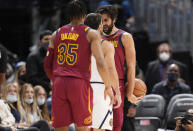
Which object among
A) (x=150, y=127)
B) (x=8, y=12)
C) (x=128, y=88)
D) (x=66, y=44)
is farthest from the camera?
(x=8, y=12)

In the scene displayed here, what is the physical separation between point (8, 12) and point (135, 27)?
15.8ft

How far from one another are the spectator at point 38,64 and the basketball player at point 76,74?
4169 mm

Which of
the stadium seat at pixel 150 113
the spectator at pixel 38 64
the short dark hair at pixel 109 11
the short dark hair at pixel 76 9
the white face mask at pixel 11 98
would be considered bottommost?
the stadium seat at pixel 150 113

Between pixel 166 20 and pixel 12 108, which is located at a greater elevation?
pixel 166 20

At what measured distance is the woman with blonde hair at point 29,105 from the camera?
355 inches

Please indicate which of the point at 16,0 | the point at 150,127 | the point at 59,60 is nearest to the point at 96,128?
the point at 59,60

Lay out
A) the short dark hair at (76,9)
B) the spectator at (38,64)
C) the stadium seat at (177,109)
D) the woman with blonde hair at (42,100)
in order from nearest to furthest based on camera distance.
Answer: the short dark hair at (76,9) < the woman with blonde hair at (42,100) < the stadium seat at (177,109) < the spectator at (38,64)

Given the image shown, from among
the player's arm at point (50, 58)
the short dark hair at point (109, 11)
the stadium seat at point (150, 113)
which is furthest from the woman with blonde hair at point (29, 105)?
the player's arm at point (50, 58)

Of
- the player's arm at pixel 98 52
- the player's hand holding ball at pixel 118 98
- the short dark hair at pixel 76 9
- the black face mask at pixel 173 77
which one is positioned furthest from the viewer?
the black face mask at pixel 173 77

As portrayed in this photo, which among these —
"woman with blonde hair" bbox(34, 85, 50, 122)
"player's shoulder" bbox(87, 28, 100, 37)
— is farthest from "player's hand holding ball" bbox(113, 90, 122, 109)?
"woman with blonde hair" bbox(34, 85, 50, 122)

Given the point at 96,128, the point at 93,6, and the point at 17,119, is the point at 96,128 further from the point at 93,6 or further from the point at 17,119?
the point at 93,6

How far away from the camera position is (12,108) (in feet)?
28.8

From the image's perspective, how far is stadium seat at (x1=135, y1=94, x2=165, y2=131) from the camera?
9.78 metres

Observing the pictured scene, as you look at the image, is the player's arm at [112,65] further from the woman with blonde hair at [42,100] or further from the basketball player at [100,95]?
the woman with blonde hair at [42,100]
